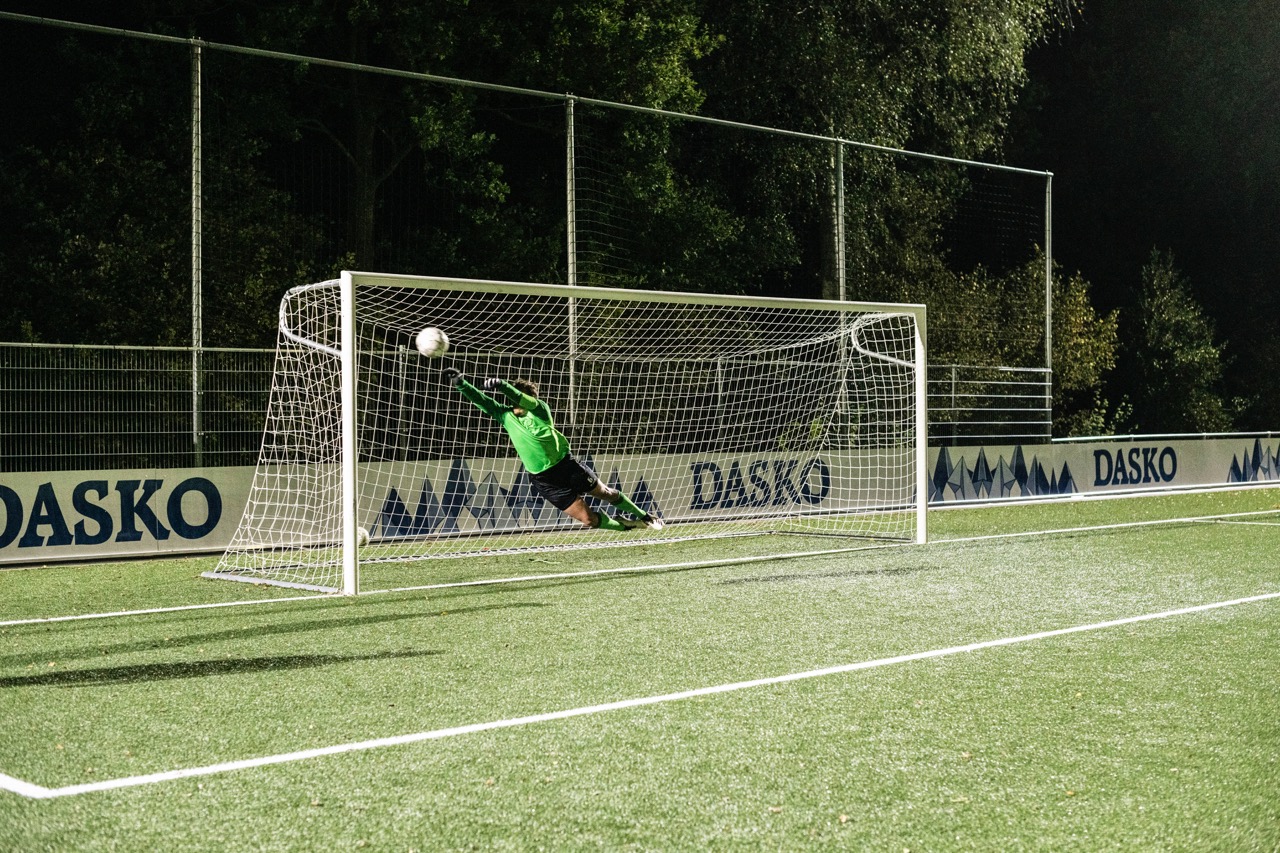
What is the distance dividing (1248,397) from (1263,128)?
7.01 meters

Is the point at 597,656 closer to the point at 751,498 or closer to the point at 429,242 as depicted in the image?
the point at 751,498

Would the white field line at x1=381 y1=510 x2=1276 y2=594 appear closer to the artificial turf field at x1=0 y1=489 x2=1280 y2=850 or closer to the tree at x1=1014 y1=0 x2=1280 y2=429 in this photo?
the artificial turf field at x1=0 y1=489 x2=1280 y2=850

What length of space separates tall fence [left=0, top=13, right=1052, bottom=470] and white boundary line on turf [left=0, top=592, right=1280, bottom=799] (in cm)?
745

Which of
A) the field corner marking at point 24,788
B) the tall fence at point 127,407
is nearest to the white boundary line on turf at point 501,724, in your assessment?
the field corner marking at point 24,788

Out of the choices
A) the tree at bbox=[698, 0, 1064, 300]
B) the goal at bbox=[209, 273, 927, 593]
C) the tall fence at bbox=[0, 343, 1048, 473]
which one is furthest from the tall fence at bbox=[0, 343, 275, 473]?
the tree at bbox=[698, 0, 1064, 300]

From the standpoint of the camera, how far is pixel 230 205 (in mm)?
14984

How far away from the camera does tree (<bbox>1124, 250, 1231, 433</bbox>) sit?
31422 mm

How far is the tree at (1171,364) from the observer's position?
1237 inches

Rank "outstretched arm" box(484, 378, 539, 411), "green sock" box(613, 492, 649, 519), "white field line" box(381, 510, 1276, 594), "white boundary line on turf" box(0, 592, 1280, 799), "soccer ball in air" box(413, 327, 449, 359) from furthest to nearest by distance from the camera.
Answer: "green sock" box(613, 492, 649, 519), "outstretched arm" box(484, 378, 539, 411), "white field line" box(381, 510, 1276, 594), "soccer ball in air" box(413, 327, 449, 359), "white boundary line on turf" box(0, 592, 1280, 799)

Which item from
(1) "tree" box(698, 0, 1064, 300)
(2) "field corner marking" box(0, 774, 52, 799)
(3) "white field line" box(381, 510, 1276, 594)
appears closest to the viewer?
(2) "field corner marking" box(0, 774, 52, 799)

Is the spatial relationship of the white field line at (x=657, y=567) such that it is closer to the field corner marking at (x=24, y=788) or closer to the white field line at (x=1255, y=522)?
the white field line at (x=1255, y=522)

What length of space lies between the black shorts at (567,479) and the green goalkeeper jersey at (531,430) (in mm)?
67

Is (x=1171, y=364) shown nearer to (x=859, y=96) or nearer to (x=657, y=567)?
(x=859, y=96)

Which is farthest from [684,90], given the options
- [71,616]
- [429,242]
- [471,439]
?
[71,616]
